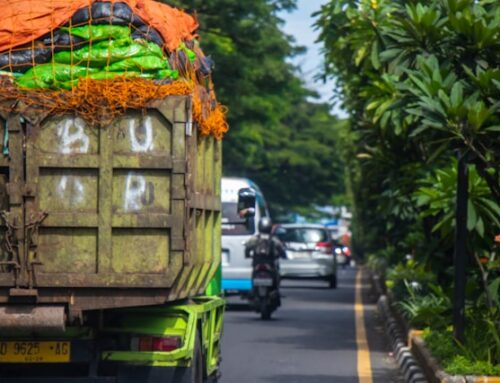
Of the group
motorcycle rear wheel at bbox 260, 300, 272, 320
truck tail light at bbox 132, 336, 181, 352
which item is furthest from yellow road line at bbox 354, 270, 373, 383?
truck tail light at bbox 132, 336, 181, 352

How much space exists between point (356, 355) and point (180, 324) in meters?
7.36

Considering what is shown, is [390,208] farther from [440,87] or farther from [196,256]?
[196,256]

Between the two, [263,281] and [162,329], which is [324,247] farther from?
[162,329]

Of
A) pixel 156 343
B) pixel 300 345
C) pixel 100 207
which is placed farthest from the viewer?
pixel 300 345

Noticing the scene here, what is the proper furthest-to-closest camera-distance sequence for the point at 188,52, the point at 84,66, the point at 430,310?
the point at 430,310, the point at 188,52, the point at 84,66

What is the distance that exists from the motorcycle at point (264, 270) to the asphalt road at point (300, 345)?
12.6 inches

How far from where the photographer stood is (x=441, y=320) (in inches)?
612

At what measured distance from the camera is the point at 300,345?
18500 mm

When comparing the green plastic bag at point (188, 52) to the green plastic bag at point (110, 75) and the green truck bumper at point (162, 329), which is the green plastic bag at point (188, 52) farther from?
the green truck bumper at point (162, 329)

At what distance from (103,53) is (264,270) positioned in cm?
1328

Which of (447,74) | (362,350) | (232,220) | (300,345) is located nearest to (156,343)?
(447,74)

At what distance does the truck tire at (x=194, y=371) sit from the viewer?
10.2 metres

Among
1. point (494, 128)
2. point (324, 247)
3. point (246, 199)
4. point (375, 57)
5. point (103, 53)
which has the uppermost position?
point (375, 57)

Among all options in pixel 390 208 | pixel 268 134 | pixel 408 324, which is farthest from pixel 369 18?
pixel 268 134
